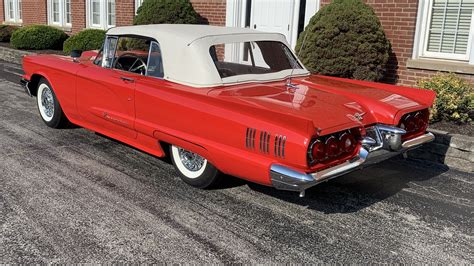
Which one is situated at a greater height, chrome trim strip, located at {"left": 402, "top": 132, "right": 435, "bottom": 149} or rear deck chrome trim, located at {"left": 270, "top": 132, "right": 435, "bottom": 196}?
chrome trim strip, located at {"left": 402, "top": 132, "right": 435, "bottom": 149}

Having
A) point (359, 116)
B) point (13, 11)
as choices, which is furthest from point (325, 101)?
point (13, 11)

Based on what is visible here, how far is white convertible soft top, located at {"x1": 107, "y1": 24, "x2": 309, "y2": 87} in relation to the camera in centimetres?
450

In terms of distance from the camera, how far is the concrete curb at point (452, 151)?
5570 millimetres

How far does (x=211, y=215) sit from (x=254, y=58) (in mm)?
1879

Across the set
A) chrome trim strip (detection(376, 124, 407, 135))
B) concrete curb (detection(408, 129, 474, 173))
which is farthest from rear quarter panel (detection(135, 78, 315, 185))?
concrete curb (detection(408, 129, 474, 173))

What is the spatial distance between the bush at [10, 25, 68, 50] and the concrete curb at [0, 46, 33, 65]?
39 centimetres

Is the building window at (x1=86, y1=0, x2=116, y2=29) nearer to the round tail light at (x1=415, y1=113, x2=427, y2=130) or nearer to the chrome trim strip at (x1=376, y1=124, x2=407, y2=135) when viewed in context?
the round tail light at (x1=415, y1=113, x2=427, y2=130)

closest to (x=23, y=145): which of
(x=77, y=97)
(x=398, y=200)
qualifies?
(x=77, y=97)

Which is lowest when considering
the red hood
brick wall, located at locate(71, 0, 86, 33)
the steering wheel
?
the red hood

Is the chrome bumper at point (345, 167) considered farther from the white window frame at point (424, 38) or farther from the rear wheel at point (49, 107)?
the rear wheel at point (49, 107)

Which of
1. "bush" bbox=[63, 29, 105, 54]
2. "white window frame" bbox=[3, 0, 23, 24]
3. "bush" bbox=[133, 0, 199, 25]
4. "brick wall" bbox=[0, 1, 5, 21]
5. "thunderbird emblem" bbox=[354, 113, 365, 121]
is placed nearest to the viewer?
"thunderbird emblem" bbox=[354, 113, 365, 121]

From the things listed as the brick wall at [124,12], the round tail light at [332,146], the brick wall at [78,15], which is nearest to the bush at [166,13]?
the brick wall at [124,12]

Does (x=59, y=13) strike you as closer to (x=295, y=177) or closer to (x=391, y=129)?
(x=391, y=129)

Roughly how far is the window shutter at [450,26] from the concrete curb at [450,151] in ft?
7.21
